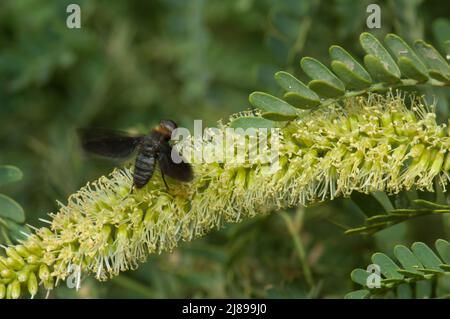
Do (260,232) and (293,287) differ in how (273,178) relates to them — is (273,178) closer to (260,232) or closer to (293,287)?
(293,287)

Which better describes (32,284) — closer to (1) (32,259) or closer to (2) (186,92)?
(1) (32,259)

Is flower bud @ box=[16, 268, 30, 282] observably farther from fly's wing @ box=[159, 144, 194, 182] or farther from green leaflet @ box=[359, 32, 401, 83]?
green leaflet @ box=[359, 32, 401, 83]

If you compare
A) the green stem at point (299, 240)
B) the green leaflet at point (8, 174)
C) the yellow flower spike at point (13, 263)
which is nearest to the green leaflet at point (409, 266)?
the green stem at point (299, 240)

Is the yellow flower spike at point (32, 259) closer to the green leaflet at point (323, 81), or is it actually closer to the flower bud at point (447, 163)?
the green leaflet at point (323, 81)

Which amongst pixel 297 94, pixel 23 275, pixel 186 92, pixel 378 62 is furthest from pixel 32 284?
pixel 186 92

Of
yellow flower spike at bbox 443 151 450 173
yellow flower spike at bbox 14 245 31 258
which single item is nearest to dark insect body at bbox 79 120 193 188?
yellow flower spike at bbox 14 245 31 258
